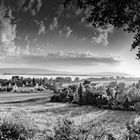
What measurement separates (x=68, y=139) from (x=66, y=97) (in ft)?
110

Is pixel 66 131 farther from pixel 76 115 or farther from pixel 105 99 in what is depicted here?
pixel 105 99

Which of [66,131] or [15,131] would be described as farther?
[15,131]

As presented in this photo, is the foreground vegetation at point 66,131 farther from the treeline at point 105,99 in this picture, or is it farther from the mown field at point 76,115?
the treeline at point 105,99

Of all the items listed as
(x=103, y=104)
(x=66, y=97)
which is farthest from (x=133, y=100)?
(x=66, y=97)

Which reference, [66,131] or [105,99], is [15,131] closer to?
[66,131]

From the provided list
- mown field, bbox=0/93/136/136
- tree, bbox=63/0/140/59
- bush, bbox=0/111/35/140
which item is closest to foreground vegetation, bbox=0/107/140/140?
bush, bbox=0/111/35/140

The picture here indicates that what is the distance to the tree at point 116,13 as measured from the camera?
769 centimetres

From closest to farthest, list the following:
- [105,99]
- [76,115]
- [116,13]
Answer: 1. [116,13]
2. [76,115]
3. [105,99]

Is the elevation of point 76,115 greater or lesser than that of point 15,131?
lesser

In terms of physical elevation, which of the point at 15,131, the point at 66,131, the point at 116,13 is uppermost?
the point at 116,13

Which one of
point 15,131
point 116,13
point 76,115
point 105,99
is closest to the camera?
point 116,13

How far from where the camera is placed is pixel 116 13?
26.7 feet

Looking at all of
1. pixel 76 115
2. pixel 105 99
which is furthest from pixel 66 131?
pixel 105 99

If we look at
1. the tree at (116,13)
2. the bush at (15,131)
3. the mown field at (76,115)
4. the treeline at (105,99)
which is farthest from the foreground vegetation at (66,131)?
the treeline at (105,99)
